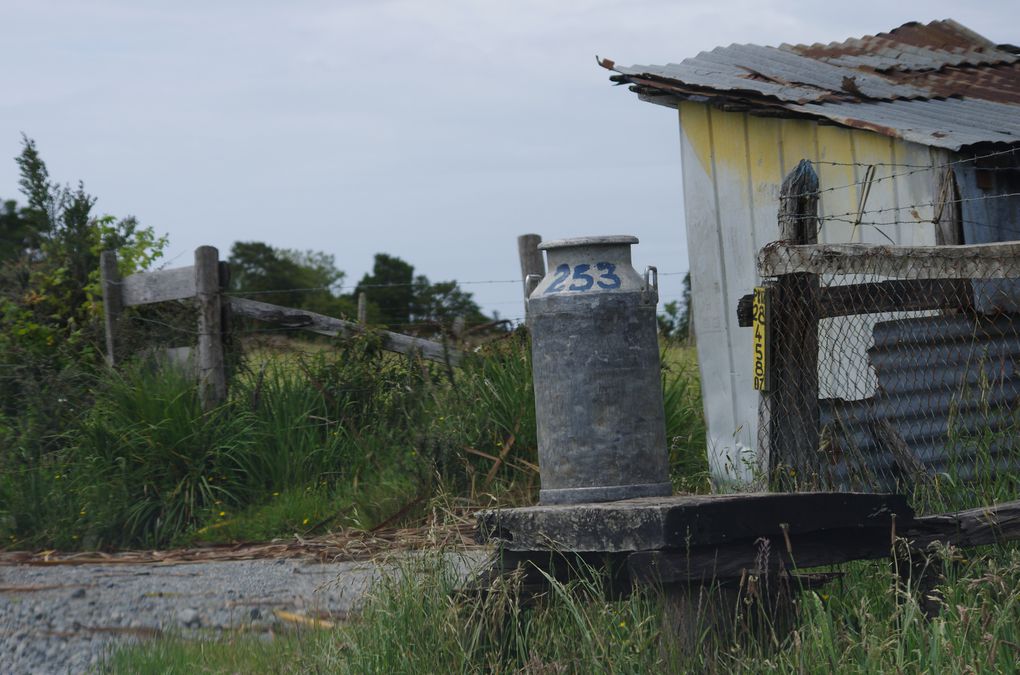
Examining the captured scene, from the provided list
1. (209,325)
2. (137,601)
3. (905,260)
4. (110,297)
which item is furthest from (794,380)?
(110,297)

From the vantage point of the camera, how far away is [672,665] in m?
3.78

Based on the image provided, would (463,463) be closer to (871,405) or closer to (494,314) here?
(871,405)

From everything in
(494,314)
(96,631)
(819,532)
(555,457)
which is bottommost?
(96,631)

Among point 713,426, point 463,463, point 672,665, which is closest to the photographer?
point 672,665

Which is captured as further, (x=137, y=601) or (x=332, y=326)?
(x=332, y=326)

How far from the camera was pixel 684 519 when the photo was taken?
3.88 metres

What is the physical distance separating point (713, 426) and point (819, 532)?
4.88 metres

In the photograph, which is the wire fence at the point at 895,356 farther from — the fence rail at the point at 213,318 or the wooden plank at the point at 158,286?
the wooden plank at the point at 158,286

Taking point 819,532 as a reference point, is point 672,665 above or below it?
below

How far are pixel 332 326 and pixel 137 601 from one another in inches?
150

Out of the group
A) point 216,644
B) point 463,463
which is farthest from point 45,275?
point 216,644

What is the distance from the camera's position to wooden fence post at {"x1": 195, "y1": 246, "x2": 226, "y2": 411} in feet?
32.1

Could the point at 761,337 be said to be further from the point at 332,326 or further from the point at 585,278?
the point at 332,326

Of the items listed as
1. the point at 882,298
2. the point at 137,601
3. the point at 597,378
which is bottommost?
the point at 137,601
